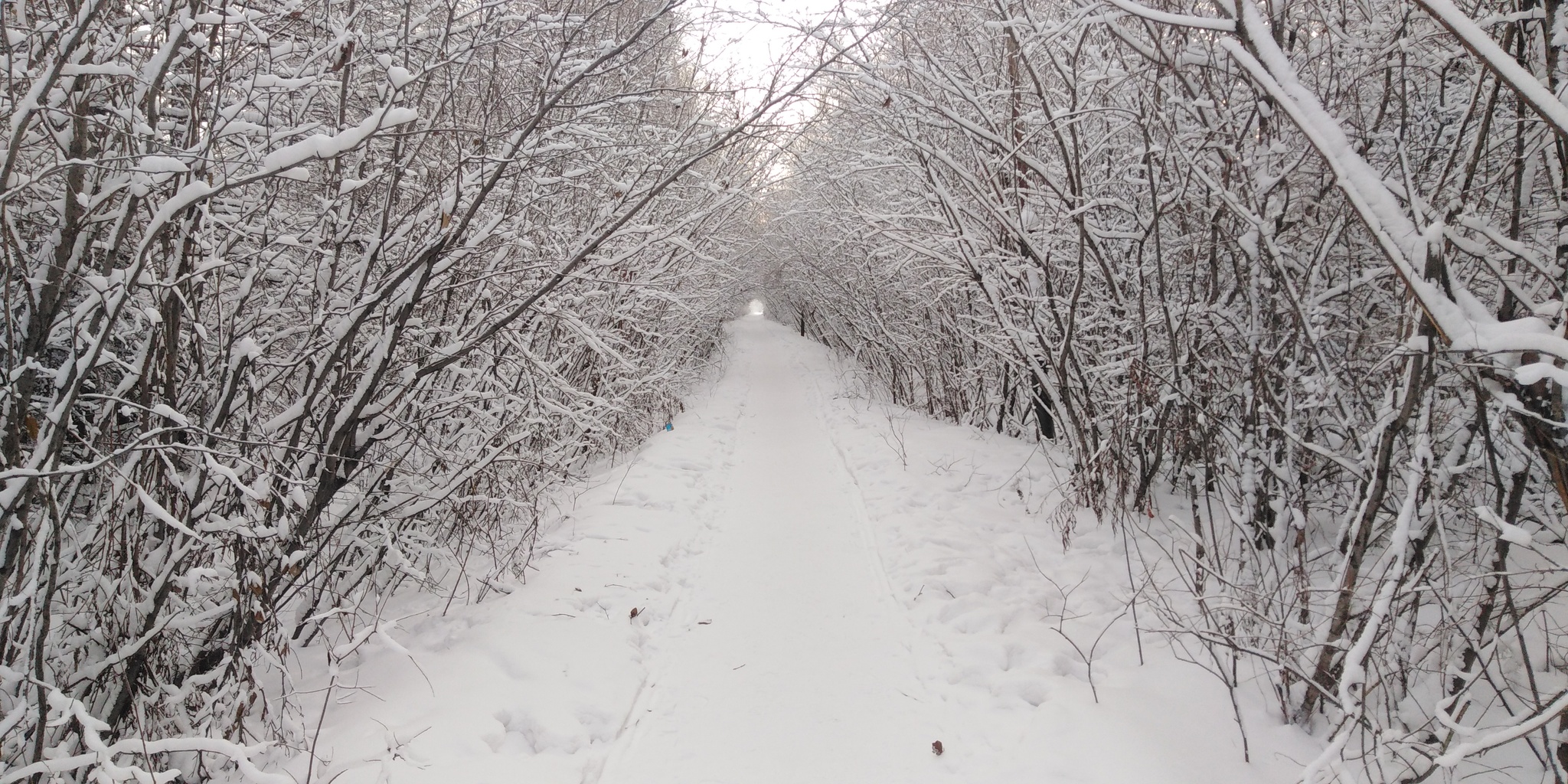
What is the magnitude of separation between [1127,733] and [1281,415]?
5.90 ft

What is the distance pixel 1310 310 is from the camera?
3.16 m

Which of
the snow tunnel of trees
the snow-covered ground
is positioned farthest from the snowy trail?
the snow tunnel of trees

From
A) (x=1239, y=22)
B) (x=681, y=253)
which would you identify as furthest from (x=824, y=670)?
(x=681, y=253)

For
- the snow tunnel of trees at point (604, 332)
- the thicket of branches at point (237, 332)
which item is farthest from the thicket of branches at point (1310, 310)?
the thicket of branches at point (237, 332)

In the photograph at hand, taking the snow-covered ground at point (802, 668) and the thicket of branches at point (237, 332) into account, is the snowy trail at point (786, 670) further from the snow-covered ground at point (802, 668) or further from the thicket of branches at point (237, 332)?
the thicket of branches at point (237, 332)

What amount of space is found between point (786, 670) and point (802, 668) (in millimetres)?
89

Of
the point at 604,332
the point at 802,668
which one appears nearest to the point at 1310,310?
the point at 802,668

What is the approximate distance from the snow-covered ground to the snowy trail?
0.01 m

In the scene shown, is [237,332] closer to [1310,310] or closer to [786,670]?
[786,670]

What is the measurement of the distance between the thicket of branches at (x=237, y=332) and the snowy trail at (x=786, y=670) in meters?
1.33

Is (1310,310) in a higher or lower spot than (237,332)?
higher

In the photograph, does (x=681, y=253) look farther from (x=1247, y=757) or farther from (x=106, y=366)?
(x=1247, y=757)

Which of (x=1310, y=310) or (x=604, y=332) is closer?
(x=1310, y=310)

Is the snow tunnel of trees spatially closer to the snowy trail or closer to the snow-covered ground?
the snow-covered ground
